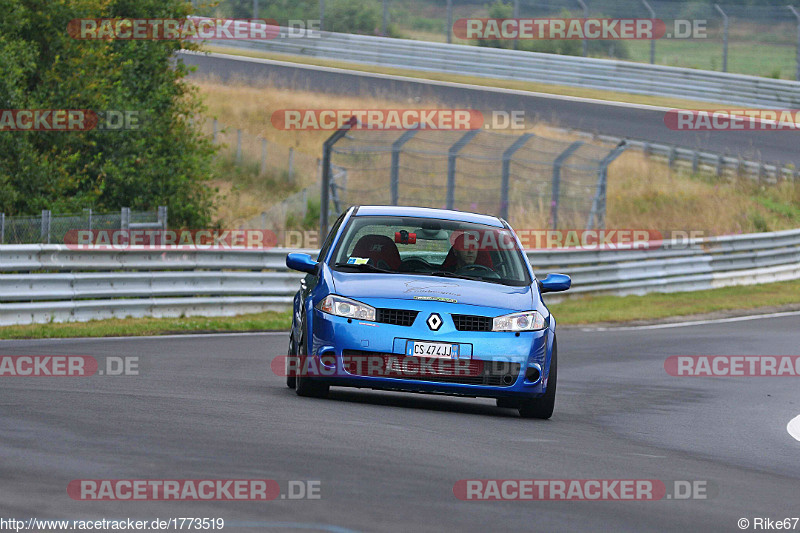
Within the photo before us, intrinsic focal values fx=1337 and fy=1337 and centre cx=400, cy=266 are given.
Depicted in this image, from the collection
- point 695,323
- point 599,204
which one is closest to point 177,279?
point 695,323

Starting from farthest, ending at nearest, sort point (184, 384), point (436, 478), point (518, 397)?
point (184, 384) < point (518, 397) < point (436, 478)

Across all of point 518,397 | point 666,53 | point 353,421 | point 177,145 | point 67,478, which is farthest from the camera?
point 666,53

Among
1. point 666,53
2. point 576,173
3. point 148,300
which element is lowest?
point 148,300

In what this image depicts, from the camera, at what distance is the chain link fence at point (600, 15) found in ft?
125

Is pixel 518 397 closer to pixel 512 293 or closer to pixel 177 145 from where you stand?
pixel 512 293

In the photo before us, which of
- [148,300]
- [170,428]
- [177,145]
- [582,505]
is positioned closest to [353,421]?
[170,428]

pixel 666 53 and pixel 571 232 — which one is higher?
pixel 666 53

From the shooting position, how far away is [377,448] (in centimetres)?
709

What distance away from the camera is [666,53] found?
56.8 meters

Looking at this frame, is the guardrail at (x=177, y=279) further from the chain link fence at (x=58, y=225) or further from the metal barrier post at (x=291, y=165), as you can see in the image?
the metal barrier post at (x=291, y=165)

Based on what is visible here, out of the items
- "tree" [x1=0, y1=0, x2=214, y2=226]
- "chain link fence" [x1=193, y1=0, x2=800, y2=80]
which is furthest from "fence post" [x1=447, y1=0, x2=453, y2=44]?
→ "tree" [x1=0, y1=0, x2=214, y2=226]

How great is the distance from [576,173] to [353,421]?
19.3 m

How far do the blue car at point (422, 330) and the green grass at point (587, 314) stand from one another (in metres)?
5.84

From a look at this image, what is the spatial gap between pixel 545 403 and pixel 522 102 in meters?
30.5
